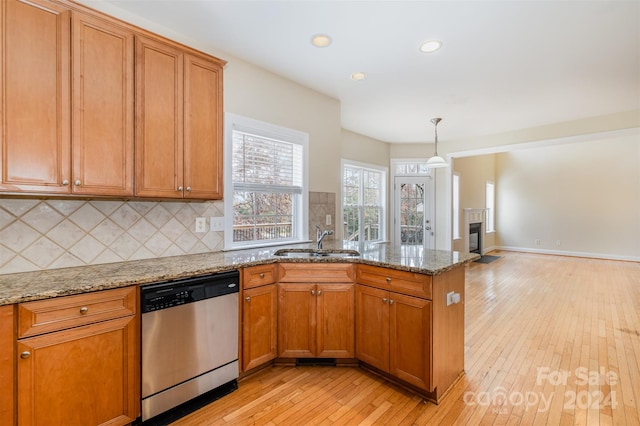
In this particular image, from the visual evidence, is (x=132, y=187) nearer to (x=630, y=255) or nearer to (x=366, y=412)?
(x=366, y=412)

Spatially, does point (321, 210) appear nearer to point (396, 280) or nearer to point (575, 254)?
point (396, 280)

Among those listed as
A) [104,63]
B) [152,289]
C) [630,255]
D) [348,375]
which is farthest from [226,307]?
[630,255]

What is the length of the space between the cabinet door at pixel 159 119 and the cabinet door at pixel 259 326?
96 cm

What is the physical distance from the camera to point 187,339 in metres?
1.83

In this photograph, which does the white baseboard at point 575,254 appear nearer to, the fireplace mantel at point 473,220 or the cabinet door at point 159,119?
the fireplace mantel at point 473,220

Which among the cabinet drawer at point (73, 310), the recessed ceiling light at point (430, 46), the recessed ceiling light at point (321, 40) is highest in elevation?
the recessed ceiling light at point (321, 40)

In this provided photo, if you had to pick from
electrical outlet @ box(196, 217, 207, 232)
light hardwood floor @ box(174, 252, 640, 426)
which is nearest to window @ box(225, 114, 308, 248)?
electrical outlet @ box(196, 217, 207, 232)

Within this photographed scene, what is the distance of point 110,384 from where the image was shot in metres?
1.58

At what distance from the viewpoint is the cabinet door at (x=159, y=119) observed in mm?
1963

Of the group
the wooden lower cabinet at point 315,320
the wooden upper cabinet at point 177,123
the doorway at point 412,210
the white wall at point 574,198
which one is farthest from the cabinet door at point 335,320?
the white wall at point 574,198

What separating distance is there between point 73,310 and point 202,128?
1.46 meters

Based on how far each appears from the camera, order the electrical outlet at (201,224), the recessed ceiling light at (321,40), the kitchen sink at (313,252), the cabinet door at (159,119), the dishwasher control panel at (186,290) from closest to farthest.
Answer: the dishwasher control panel at (186,290)
the cabinet door at (159,119)
the recessed ceiling light at (321,40)
the electrical outlet at (201,224)
the kitchen sink at (313,252)

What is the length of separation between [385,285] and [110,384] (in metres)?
1.77

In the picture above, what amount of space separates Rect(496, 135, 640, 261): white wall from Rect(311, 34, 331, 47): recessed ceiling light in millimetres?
7331
